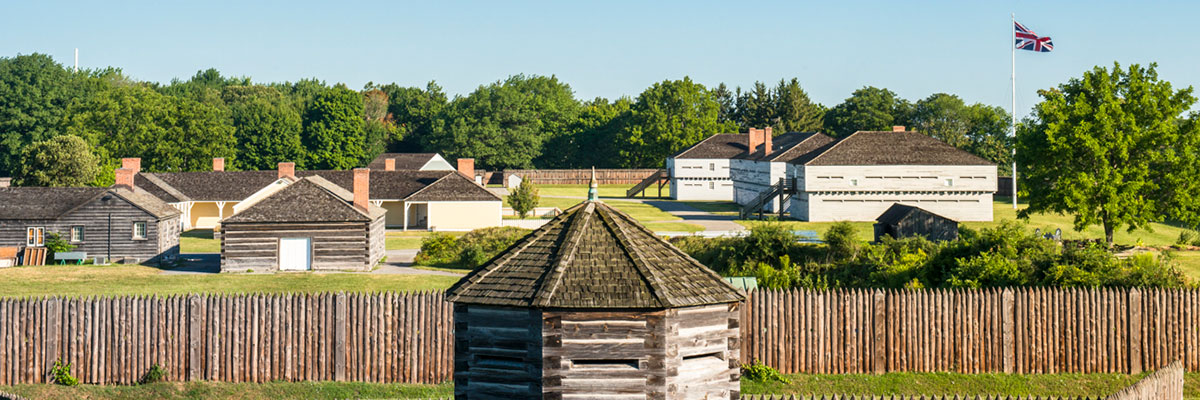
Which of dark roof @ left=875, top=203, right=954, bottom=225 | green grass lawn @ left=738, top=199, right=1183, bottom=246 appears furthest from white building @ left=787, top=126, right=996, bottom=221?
dark roof @ left=875, top=203, right=954, bottom=225

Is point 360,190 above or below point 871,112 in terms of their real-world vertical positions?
below

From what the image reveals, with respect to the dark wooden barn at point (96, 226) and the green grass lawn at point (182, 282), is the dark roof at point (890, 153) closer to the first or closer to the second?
the green grass lawn at point (182, 282)

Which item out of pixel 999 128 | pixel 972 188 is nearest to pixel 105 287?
pixel 972 188

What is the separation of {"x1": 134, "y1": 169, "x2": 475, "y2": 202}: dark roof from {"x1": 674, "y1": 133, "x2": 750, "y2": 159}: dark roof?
89.6ft

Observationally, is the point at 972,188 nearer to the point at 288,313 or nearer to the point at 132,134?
the point at 288,313

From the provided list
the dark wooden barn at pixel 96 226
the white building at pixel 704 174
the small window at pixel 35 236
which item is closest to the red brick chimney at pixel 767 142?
the white building at pixel 704 174

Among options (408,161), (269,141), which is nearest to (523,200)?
(408,161)

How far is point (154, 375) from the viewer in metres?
19.1

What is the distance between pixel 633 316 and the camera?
10.6m

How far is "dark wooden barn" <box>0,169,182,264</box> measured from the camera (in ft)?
139

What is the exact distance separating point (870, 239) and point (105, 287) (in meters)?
29.8

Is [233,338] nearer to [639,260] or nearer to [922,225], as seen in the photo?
[639,260]

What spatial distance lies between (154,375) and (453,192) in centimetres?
3888

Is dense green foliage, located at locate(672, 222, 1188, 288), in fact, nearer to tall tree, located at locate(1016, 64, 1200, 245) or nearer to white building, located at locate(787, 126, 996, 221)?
tall tree, located at locate(1016, 64, 1200, 245)
